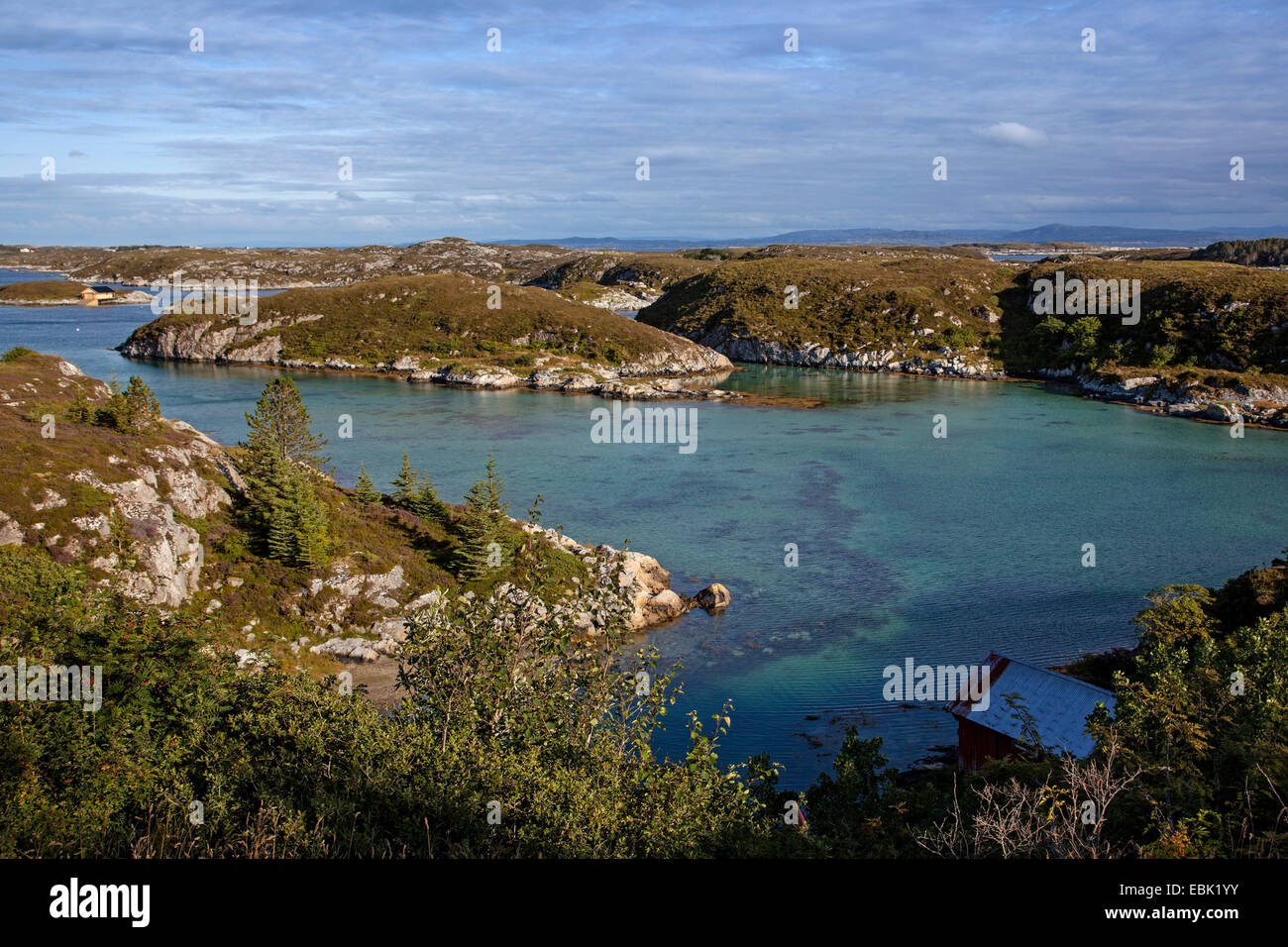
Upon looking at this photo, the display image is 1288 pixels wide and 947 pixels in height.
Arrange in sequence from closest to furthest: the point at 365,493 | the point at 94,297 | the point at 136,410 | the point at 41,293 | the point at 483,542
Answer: the point at 483,542 < the point at 136,410 < the point at 365,493 < the point at 94,297 < the point at 41,293

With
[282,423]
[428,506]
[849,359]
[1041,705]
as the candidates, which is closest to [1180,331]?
[849,359]

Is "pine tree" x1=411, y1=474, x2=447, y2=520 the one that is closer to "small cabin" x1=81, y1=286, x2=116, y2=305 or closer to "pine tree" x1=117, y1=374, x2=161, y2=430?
"pine tree" x1=117, y1=374, x2=161, y2=430

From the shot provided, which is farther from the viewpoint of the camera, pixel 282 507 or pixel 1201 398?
pixel 1201 398

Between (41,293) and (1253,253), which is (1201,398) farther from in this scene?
(41,293)

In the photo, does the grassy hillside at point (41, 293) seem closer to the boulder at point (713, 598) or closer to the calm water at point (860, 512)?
the calm water at point (860, 512)

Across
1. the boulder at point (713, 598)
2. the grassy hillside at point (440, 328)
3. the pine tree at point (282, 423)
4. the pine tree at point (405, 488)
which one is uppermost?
the grassy hillside at point (440, 328)

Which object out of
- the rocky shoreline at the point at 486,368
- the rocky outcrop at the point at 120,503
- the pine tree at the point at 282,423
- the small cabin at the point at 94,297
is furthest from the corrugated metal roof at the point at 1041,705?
the small cabin at the point at 94,297

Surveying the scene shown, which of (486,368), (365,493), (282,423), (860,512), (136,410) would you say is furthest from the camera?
(486,368)
